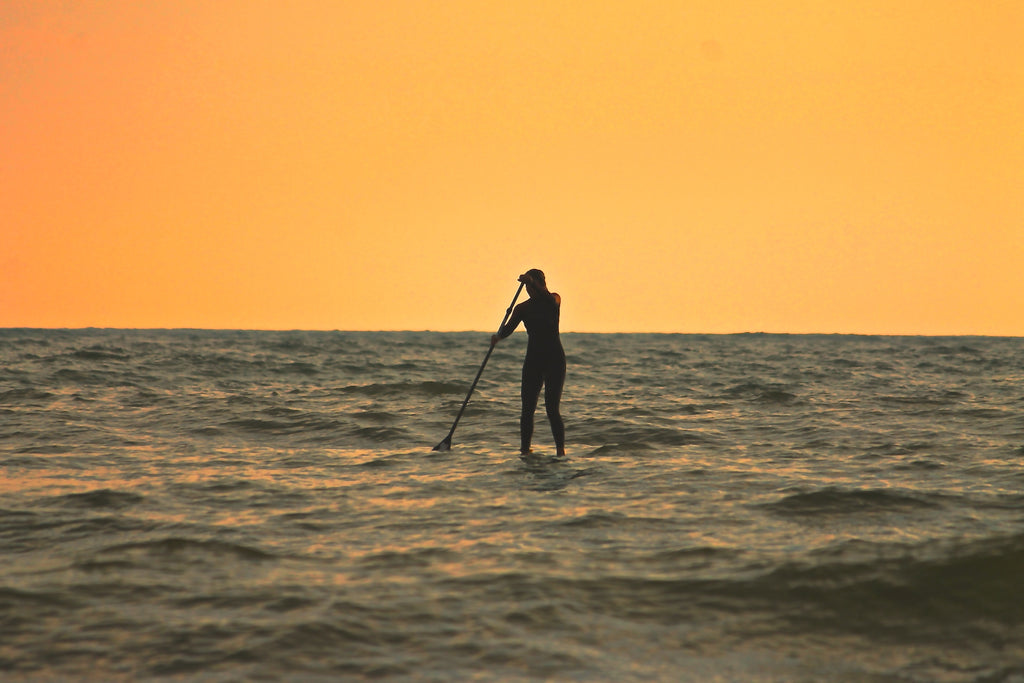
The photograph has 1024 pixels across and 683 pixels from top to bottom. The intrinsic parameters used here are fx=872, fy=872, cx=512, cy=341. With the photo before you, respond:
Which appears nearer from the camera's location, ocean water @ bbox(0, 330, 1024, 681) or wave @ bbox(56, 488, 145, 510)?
ocean water @ bbox(0, 330, 1024, 681)

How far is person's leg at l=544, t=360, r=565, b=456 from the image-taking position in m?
11.0

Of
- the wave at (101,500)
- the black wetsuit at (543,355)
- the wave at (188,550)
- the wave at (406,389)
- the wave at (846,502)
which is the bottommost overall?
the wave at (188,550)

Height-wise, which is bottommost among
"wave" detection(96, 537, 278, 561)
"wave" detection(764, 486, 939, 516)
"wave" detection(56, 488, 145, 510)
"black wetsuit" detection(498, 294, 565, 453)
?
"wave" detection(96, 537, 278, 561)

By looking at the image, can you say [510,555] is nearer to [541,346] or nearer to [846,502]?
[846,502]

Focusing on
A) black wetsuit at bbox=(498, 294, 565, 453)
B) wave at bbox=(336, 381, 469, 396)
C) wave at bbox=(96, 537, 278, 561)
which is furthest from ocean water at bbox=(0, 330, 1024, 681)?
wave at bbox=(336, 381, 469, 396)

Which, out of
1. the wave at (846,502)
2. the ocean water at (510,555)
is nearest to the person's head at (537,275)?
the ocean water at (510,555)

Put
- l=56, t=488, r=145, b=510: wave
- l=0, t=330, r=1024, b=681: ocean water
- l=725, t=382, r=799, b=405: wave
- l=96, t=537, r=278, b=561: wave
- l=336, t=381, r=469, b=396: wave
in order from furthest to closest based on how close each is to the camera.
Answer: l=336, t=381, r=469, b=396: wave, l=725, t=382, r=799, b=405: wave, l=56, t=488, r=145, b=510: wave, l=96, t=537, r=278, b=561: wave, l=0, t=330, r=1024, b=681: ocean water

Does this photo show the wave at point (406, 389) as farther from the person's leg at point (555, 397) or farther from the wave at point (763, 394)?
the person's leg at point (555, 397)

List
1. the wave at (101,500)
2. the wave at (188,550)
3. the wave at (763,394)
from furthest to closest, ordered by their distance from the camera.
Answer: the wave at (763,394) → the wave at (101,500) → the wave at (188,550)

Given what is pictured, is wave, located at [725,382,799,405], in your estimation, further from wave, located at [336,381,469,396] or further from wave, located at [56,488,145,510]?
wave, located at [56,488,145,510]

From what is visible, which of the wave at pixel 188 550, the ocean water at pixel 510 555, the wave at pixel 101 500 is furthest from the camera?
the wave at pixel 101 500

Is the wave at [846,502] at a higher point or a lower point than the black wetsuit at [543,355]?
lower

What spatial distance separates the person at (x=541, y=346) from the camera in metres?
11.0

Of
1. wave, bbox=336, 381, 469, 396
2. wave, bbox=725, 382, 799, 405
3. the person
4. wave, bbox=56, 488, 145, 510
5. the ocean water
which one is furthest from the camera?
wave, bbox=336, 381, 469, 396
